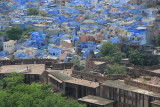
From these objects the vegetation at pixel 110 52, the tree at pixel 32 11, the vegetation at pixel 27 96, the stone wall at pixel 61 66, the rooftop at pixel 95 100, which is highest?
the tree at pixel 32 11

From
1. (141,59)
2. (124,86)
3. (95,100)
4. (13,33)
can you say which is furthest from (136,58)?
(13,33)

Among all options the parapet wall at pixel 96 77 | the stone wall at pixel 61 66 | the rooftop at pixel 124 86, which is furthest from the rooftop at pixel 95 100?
the stone wall at pixel 61 66

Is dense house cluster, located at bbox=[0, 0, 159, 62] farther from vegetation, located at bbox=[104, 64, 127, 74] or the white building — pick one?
vegetation, located at bbox=[104, 64, 127, 74]

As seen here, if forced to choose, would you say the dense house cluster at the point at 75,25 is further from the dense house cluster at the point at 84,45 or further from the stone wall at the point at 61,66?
the stone wall at the point at 61,66

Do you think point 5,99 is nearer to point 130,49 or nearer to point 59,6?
point 130,49

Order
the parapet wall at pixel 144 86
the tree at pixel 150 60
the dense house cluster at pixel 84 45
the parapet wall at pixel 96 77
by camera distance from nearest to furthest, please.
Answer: the parapet wall at pixel 144 86 < the dense house cluster at pixel 84 45 < the parapet wall at pixel 96 77 < the tree at pixel 150 60

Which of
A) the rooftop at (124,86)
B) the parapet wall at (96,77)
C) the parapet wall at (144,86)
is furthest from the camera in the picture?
the parapet wall at (96,77)

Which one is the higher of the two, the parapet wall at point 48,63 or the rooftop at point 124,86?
the parapet wall at point 48,63

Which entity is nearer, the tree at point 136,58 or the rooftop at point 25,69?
the rooftop at point 25,69
